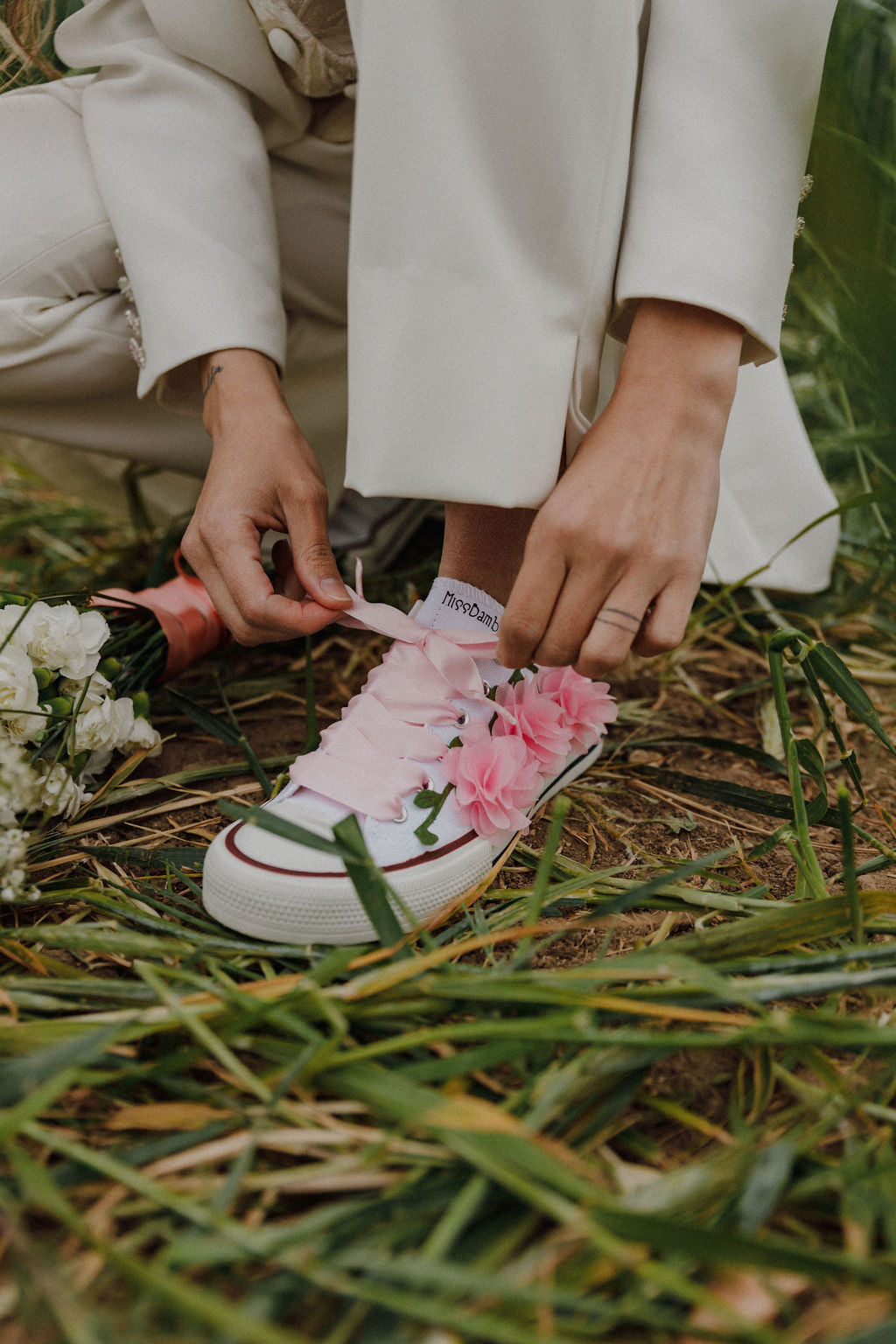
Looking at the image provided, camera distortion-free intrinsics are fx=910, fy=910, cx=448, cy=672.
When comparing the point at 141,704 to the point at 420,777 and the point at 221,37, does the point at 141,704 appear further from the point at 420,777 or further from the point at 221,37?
the point at 221,37

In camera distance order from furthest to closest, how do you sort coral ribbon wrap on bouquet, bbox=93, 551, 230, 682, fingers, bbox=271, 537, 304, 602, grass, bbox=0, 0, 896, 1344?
coral ribbon wrap on bouquet, bbox=93, 551, 230, 682 < fingers, bbox=271, 537, 304, 602 < grass, bbox=0, 0, 896, 1344

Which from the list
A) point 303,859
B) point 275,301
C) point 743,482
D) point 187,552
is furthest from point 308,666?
point 743,482

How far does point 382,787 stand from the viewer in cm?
69

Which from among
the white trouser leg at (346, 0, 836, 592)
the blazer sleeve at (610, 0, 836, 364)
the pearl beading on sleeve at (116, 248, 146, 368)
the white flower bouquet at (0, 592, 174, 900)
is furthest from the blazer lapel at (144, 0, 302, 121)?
the white flower bouquet at (0, 592, 174, 900)

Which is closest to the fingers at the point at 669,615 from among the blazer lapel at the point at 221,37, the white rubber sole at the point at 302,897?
the white rubber sole at the point at 302,897

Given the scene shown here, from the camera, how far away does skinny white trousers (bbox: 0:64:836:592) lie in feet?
3.29

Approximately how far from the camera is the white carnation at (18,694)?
0.72 m

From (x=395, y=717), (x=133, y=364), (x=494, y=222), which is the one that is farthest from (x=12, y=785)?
(x=133, y=364)

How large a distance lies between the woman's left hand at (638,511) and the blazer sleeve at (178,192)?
16.3 inches

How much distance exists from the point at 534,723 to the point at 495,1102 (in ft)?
1.05

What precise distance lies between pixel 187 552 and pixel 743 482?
2.31 feet

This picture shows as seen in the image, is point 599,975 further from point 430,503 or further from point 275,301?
point 430,503

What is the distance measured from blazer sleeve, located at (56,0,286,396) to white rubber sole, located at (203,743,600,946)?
1.66 ft

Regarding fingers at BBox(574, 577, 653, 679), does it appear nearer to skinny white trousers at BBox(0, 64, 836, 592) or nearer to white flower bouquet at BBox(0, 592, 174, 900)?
white flower bouquet at BBox(0, 592, 174, 900)
